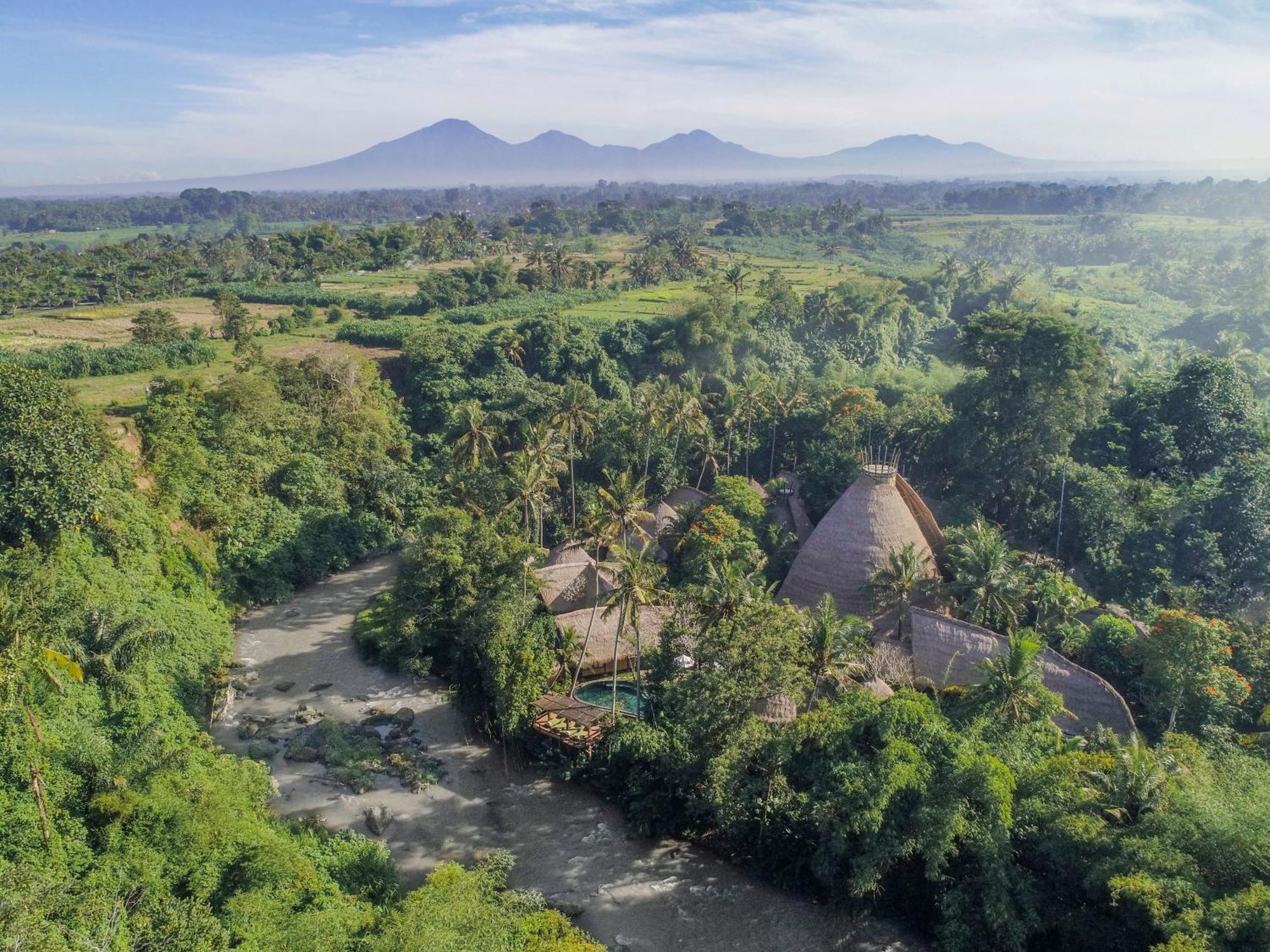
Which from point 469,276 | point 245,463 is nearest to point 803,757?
point 245,463

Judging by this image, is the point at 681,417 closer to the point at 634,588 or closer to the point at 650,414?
the point at 650,414

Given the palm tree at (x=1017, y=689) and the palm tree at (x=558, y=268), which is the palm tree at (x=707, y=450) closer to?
the palm tree at (x=1017, y=689)

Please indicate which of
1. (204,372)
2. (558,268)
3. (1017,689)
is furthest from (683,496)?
(558,268)

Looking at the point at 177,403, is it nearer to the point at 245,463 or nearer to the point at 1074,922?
the point at 245,463

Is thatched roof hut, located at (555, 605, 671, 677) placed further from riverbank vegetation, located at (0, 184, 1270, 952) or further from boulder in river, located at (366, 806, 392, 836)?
boulder in river, located at (366, 806, 392, 836)

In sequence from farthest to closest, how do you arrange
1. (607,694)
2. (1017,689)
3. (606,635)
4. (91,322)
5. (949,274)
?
1. (949,274)
2. (91,322)
3. (606,635)
4. (607,694)
5. (1017,689)

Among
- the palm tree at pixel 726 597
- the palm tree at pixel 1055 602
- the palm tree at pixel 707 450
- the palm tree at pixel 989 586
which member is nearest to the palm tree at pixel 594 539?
the palm tree at pixel 726 597
